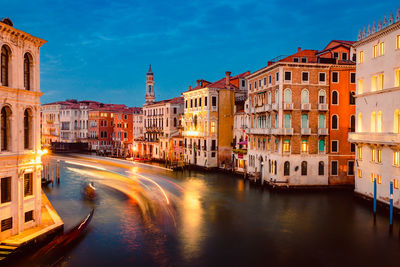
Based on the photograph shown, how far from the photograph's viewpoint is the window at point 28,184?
17312 mm

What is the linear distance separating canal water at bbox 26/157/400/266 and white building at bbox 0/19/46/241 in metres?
3.02

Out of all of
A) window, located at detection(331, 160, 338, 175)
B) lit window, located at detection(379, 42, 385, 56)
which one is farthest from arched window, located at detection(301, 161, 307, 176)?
lit window, located at detection(379, 42, 385, 56)

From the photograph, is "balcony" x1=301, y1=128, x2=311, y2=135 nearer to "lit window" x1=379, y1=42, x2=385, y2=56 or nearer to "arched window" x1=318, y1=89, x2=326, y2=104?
"arched window" x1=318, y1=89, x2=326, y2=104

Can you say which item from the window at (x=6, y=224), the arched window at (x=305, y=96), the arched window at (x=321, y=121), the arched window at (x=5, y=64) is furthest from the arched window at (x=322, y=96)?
the window at (x=6, y=224)

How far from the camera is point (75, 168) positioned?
5222 centimetres

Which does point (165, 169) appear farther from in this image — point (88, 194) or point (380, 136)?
point (380, 136)

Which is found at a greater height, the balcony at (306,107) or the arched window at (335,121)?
the balcony at (306,107)

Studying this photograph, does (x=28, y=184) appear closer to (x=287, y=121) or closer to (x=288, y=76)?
(x=287, y=121)

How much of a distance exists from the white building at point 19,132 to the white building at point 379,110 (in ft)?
70.2

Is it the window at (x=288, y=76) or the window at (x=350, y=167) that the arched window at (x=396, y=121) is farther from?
the window at (x=288, y=76)

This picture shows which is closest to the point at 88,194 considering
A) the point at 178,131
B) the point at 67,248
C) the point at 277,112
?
the point at 67,248

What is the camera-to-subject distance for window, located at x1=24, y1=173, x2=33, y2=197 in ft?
56.8

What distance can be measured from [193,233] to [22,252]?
29.2 ft

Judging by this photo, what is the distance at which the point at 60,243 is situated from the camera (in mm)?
17688
